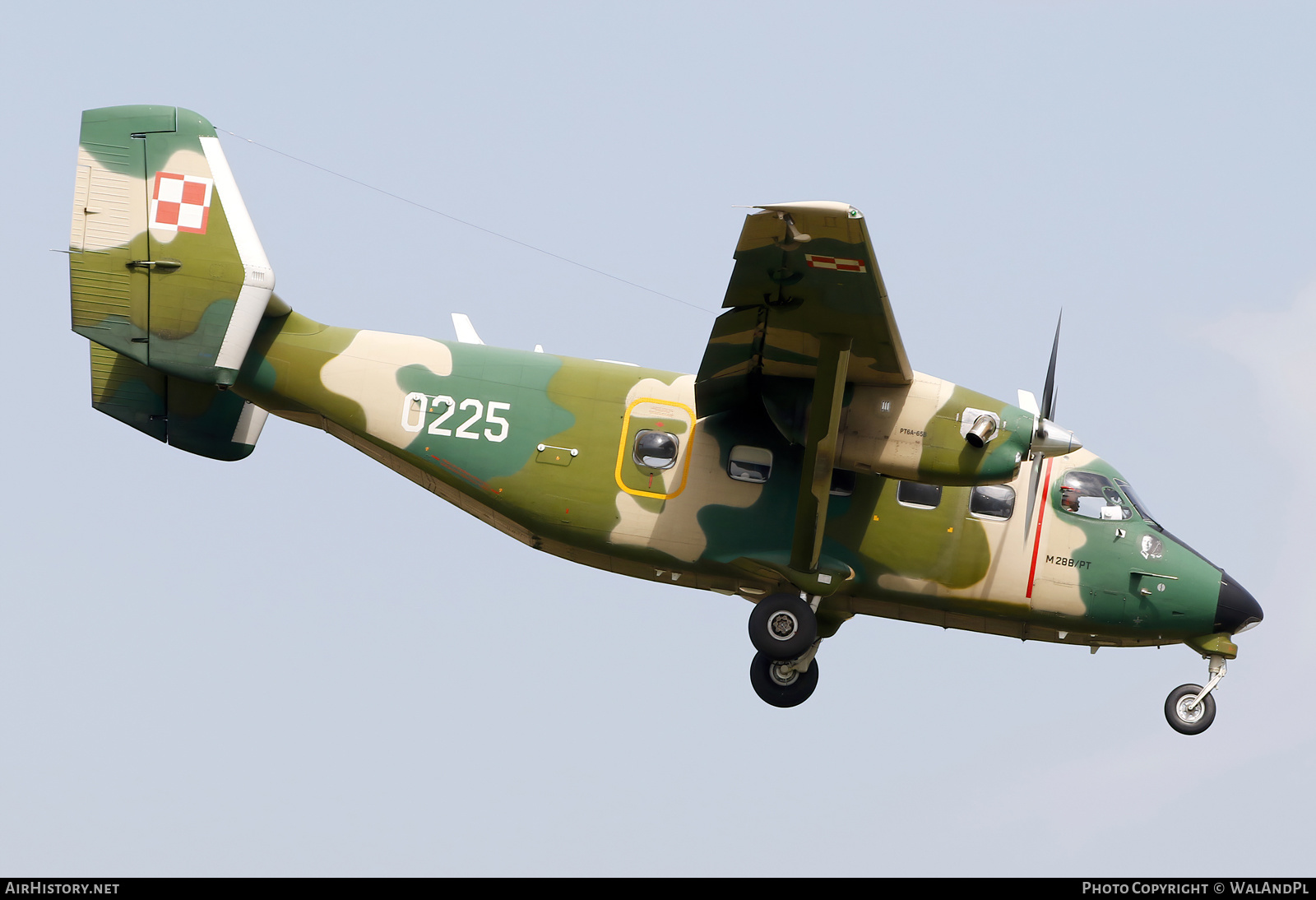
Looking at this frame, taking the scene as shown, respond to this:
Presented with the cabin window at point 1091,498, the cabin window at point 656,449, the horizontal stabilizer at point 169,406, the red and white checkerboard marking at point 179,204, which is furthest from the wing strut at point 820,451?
the red and white checkerboard marking at point 179,204

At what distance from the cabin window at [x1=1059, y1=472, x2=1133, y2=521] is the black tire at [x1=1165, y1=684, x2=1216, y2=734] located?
2185 mm

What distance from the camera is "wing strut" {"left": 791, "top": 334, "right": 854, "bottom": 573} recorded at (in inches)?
642

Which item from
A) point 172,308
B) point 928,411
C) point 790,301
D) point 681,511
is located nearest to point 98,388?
point 172,308

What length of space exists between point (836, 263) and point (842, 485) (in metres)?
3.43

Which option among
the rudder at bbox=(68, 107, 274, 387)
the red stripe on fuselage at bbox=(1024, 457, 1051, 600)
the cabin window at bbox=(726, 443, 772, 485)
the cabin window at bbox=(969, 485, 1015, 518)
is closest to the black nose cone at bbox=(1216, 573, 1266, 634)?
the red stripe on fuselage at bbox=(1024, 457, 1051, 600)

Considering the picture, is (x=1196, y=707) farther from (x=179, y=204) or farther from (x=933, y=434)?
(x=179, y=204)

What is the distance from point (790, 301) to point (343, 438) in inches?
223

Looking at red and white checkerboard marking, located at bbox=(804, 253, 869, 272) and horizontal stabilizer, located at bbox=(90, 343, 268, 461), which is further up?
red and white checkerboard marking, located at bbox=(804, 253, 869, 272)

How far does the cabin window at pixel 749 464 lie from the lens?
58.2 ft

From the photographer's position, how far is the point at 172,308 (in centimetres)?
1741

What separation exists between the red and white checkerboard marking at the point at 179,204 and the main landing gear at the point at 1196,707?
1221 cm

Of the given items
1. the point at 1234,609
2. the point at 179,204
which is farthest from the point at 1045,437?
the point at 179,204

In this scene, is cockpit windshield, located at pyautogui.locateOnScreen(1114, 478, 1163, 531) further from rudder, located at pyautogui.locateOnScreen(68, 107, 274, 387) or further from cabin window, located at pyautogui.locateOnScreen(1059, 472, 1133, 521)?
rudder, located at pyautogui.locateOnScreen(68, 107, 274, 387)

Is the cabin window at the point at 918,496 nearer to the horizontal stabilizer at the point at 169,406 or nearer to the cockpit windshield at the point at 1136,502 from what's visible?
the cockpit windshield at the point at 1136,502
